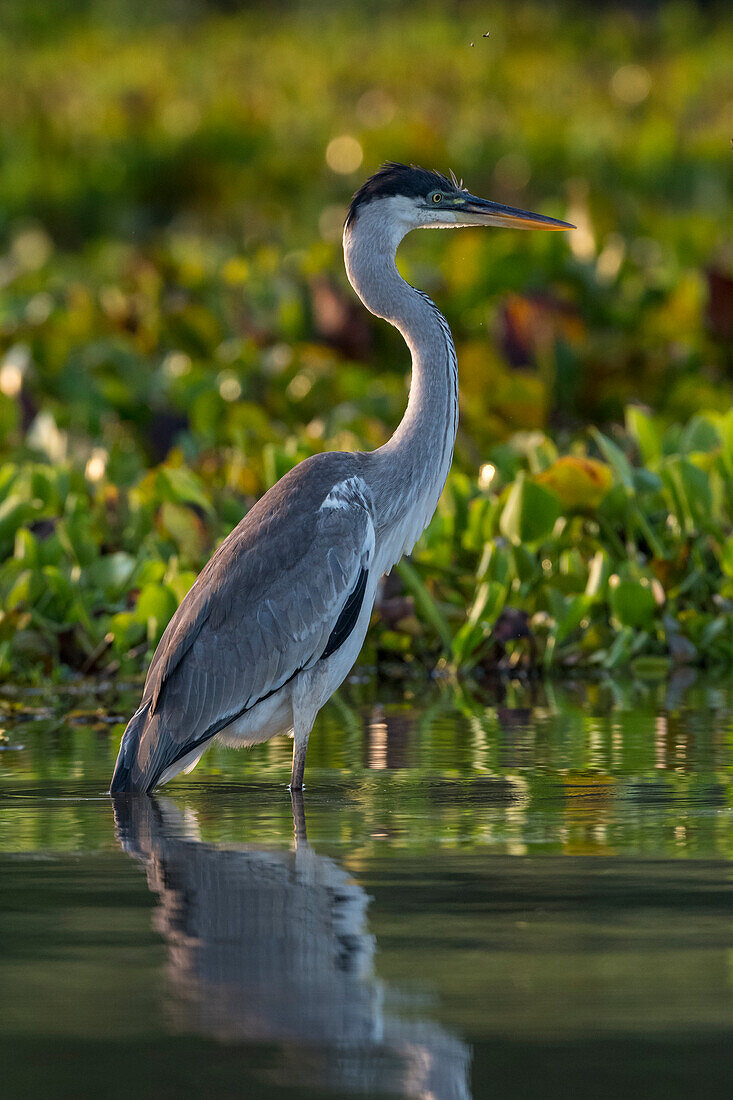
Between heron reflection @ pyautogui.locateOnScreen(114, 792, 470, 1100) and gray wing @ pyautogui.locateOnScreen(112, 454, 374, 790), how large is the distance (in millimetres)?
866

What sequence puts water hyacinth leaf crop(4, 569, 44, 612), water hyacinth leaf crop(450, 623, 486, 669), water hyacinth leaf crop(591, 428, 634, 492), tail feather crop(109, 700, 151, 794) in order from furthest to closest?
water hyacinth leaf crop(591, 428, 634, 492) → water hyacinth leaf crop(4, 569, 44, 612) → water hyacinth leaf crop(450, 623, 486, 669) → tail feather crop(109, 700, 151, 794)

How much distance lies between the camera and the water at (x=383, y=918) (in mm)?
3145

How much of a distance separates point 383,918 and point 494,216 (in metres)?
3.29

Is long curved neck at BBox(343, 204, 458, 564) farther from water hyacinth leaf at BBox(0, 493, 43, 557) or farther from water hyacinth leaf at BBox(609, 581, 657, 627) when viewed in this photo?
water hyacinth leaf at BBox(0, 493, 43, 557)

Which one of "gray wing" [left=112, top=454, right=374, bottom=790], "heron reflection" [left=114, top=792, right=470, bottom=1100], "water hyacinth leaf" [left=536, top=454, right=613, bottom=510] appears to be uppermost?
"water hyacinth leaf" [left=536, top=454, right=613, bottom=510]

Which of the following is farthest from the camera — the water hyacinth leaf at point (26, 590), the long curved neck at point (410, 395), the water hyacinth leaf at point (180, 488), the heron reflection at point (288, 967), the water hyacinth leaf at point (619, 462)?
the water hyacinth leaf at point (180, 488)

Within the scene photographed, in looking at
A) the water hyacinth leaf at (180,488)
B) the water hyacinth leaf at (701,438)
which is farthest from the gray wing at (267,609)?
the water hyacinth leaf at (701,438)

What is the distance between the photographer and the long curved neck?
6332 millimetres

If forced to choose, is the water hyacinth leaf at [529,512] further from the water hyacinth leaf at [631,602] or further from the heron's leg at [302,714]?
the heron's leg at [302,714]

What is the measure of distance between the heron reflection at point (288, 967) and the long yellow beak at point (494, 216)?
2.47 metres

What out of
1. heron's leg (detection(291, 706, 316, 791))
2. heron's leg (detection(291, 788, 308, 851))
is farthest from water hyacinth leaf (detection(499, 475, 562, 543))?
heron's leg (detection(291, 788, 308, 851))

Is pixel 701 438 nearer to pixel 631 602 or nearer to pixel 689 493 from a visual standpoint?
pixel 689 493

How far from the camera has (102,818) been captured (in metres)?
5.33

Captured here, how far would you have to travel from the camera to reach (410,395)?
6438 millimetres
